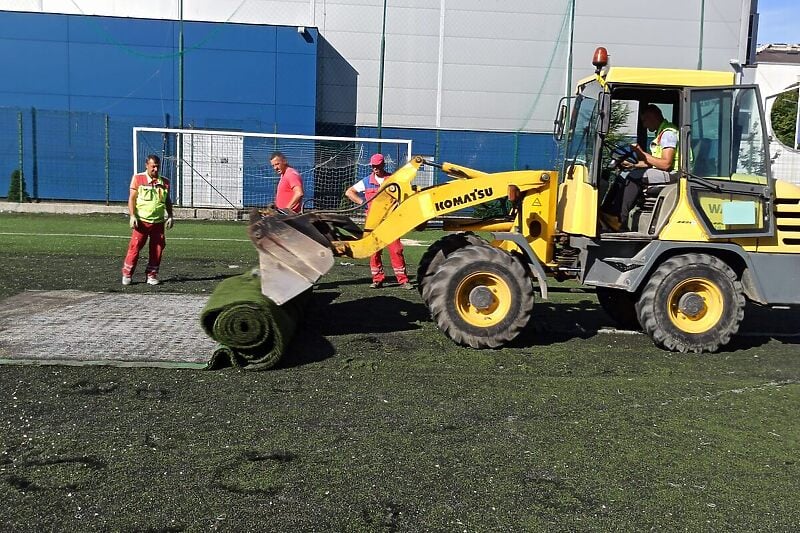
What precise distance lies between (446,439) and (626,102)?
4.30m

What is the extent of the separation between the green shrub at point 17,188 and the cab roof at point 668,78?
20550mm

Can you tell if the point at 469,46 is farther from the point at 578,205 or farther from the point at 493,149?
the point at 578,205

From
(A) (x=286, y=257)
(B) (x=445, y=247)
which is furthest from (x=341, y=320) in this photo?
(A) (x=286, y=257)

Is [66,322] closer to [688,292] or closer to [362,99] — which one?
[688,292]

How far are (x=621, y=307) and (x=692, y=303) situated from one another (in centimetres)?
120

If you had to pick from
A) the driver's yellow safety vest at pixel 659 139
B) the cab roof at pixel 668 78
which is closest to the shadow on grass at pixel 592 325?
the driver's yellow safety vest at pixel 659 139

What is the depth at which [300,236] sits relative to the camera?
675 cm

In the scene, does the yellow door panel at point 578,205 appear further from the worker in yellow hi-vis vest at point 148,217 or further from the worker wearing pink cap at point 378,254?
the worker in yellow hi-vis vest at point 148,217

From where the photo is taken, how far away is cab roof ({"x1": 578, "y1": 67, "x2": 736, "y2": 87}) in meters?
7.14

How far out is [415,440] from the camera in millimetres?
4820

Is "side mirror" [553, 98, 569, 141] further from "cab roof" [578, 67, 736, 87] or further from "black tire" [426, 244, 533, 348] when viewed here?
"black tire" [426, 244, 533, 348]

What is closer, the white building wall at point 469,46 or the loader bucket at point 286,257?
the loader bucket at point 286,257

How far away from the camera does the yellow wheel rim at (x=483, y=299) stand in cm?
712

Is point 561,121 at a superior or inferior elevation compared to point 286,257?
superior
